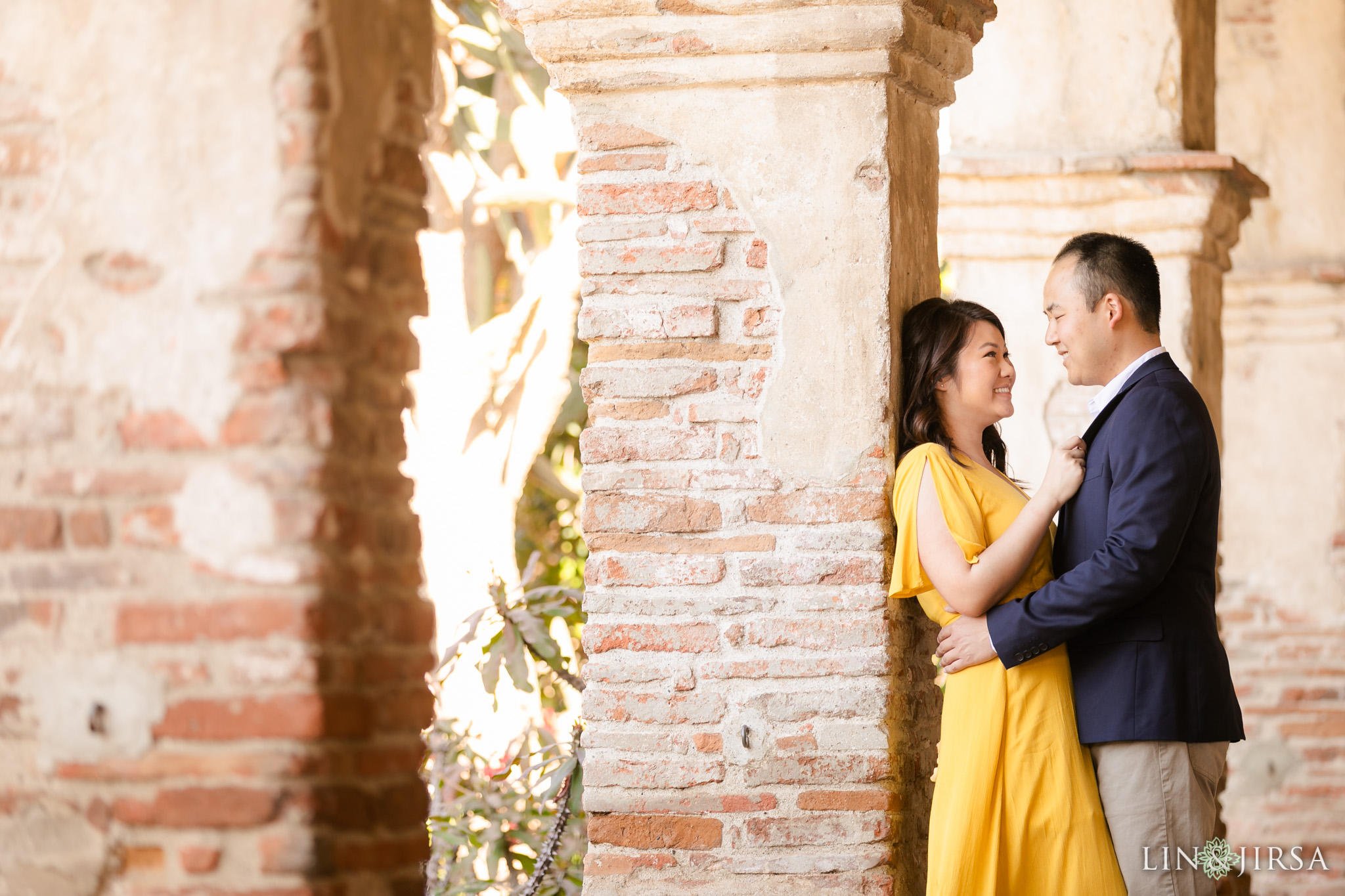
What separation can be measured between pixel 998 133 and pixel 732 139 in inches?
72.1

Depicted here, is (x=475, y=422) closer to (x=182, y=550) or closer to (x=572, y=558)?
(x=572, y=558)

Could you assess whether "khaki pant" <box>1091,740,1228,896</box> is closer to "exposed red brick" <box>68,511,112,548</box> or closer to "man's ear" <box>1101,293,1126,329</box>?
"man's ear" <box>1101,293,1126,329</box>

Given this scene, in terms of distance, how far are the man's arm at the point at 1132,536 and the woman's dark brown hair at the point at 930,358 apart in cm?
35

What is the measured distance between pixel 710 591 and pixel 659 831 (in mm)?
519

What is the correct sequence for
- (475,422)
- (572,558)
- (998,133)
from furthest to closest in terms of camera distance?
(572,558), (475,422), (998,133)

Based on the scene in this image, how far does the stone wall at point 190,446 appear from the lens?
203 cm

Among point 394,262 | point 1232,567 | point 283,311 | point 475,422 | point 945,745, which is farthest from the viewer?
point 475,422

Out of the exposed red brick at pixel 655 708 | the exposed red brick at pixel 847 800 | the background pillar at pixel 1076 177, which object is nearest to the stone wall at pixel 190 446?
the exposed red brick at pixel 655 708

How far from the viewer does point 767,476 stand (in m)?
3.24

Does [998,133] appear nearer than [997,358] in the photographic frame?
No

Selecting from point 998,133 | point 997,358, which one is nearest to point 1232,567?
point 998,133

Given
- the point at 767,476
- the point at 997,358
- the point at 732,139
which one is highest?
the point at 732,139

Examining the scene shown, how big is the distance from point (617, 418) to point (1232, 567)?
13.6 feet

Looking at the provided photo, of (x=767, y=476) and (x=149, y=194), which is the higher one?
(x=149, y=194)
